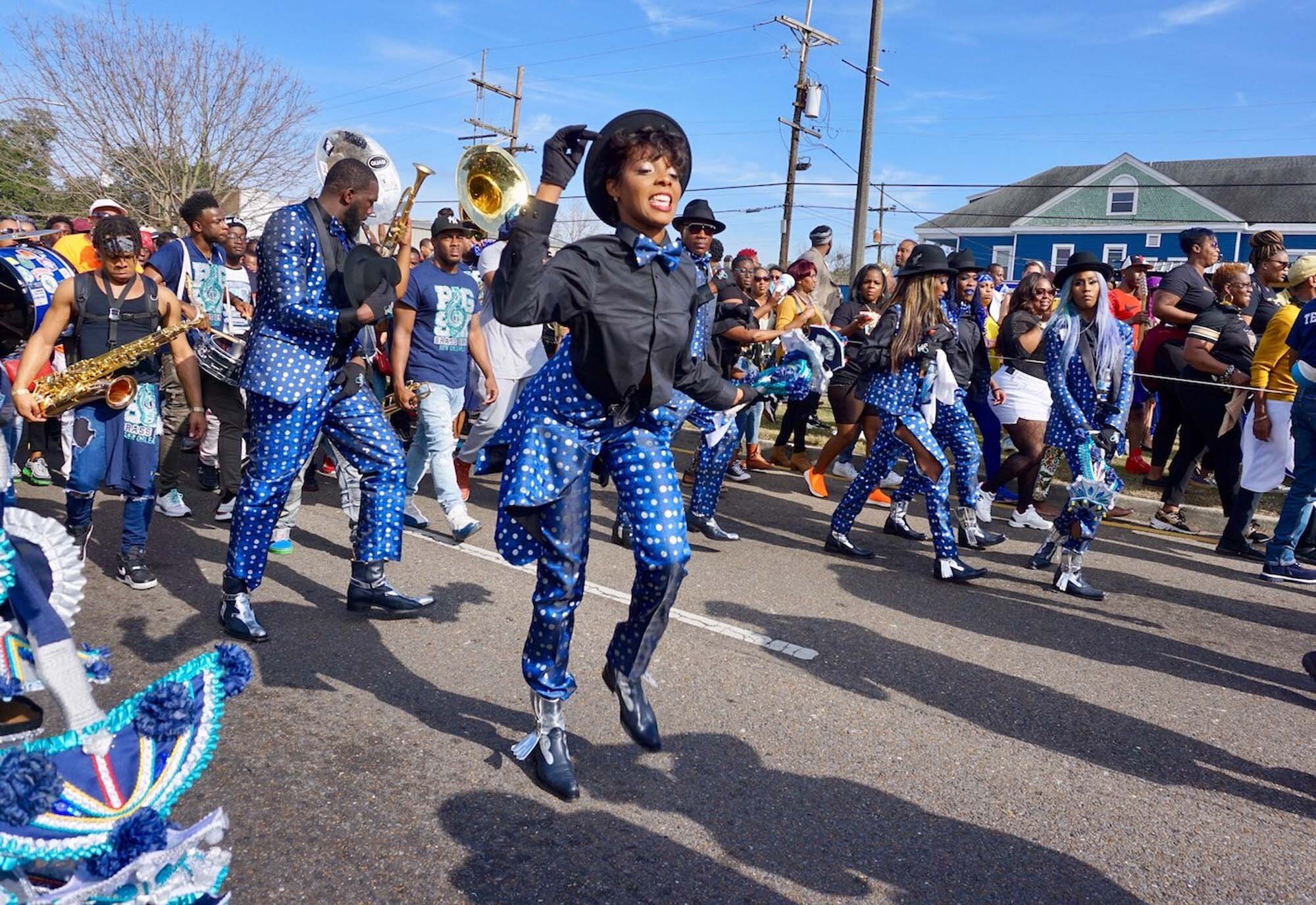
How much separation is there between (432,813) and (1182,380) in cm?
724

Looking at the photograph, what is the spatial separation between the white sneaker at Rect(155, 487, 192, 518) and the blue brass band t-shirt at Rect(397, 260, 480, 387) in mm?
1793

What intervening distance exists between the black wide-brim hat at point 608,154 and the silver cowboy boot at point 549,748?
1.58 metres

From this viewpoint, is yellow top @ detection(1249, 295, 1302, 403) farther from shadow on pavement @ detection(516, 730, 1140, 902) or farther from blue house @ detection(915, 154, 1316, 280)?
blue house @ detection(915, 154, 1316, 280)

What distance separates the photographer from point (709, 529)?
6820 millimetres

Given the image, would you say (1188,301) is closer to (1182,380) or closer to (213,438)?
(1182,380)

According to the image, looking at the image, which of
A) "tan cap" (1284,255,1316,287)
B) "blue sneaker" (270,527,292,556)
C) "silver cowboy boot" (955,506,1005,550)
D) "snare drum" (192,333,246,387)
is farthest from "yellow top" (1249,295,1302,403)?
"snare drum" (192,333,246,387)

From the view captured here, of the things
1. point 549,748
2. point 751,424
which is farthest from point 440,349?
point 751,424

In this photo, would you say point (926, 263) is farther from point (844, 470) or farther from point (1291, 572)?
point (844, 470)

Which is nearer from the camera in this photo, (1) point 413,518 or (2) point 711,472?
(1) point 413,518

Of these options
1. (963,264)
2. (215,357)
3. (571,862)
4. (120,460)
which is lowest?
(571,862)

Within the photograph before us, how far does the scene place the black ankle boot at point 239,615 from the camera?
4.31 meters

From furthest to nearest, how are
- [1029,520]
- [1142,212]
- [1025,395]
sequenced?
[1142,212], [1029,520], [1025,395]

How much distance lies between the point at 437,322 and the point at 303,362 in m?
2.17

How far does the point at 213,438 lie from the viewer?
25.4 ft
